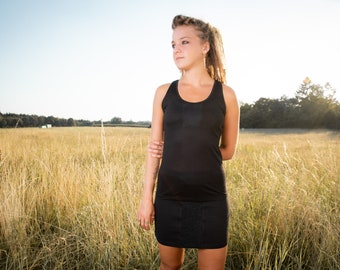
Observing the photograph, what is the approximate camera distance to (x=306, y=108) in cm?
4100

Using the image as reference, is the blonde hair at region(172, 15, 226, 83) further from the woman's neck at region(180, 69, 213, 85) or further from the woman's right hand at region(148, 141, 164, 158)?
the woman's right hand at region(148, 141, 164, 158)

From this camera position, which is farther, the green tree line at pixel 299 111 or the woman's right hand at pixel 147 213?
the green tree line at pixel 299 111

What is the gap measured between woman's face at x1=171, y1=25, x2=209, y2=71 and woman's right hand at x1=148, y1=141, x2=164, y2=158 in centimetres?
46

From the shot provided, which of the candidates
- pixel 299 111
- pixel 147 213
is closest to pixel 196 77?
pixel 147 213

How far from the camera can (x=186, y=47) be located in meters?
1.73

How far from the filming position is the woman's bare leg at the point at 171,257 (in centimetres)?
166

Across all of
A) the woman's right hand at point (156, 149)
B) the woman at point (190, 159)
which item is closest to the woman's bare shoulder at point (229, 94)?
the woman at point (190, 159)

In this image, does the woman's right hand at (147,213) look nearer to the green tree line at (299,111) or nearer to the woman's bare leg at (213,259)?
the woman's bare leg at (213,259)

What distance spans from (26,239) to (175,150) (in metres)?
2.23

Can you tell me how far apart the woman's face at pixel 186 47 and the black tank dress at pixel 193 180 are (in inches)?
9.2

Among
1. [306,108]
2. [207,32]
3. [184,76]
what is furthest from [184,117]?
[306,108]

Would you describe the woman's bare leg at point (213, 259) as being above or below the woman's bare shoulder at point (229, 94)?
below

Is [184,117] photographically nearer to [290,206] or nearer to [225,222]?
[225,222]

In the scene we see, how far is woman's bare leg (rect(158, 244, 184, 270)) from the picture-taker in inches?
65.3
